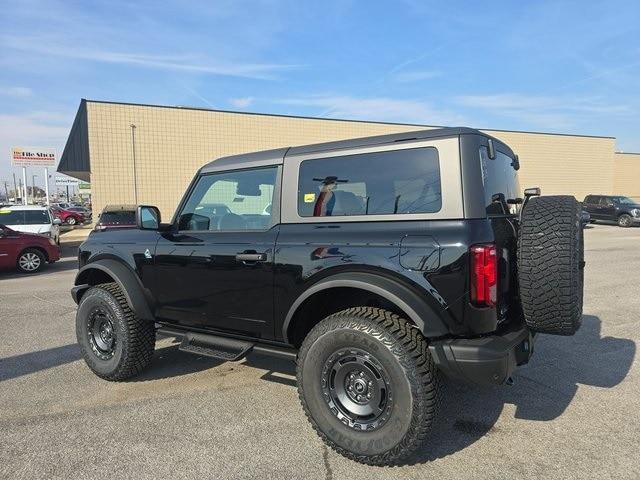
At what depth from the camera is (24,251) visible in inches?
474

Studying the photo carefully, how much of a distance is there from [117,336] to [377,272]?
8.50 ft

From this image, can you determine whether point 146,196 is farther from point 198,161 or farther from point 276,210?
point 276,210

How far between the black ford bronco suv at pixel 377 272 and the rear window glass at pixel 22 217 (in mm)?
13634

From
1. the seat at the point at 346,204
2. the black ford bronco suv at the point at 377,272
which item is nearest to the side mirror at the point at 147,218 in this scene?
the black ford bronco suv at the point at 377,272

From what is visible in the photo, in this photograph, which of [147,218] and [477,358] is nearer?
[477,358]

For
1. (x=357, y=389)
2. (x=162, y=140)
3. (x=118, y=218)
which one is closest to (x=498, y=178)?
(x=357, y=389)

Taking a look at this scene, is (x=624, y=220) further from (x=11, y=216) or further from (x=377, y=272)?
(x=11, y=216)

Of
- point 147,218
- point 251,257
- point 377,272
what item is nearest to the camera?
point 377,272

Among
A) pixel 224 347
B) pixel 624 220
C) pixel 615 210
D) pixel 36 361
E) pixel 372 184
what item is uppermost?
pixel 372 184

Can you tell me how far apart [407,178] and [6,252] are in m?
12.0

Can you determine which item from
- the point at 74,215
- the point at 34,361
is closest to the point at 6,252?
the point at 34,361

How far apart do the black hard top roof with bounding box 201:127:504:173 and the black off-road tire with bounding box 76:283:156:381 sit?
143cm

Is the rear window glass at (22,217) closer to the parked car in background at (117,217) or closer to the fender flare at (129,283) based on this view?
the parked car in background at (117,217)

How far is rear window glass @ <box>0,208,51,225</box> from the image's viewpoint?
1518cm
